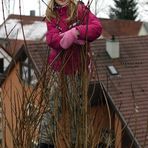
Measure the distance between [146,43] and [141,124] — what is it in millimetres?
4848

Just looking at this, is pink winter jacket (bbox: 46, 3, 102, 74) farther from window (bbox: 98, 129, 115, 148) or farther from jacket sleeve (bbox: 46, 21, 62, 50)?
window (bbox: 98, 129, 115, 148)

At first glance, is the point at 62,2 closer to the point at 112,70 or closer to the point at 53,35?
the point at 53,35

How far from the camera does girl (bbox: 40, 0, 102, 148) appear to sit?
1.61 meters

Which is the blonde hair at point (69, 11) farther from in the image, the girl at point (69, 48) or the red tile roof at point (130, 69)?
the red tile roof at point (130, 69)

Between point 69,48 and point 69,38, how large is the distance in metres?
0.12

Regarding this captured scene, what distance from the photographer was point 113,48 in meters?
12.9

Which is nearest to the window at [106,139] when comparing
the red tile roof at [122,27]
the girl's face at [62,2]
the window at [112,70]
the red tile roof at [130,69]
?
the girl's face at [62,2]

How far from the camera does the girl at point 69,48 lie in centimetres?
161

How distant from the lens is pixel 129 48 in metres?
13.7

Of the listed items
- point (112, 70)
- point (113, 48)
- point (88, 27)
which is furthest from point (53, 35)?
point (113, 48)

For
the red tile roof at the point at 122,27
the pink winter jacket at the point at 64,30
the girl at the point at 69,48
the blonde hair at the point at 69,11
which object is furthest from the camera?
the red tile roof at the point at 122,27

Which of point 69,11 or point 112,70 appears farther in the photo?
point 112,70

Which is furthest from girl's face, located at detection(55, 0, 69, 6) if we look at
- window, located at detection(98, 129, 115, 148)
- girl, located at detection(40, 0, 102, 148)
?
window, located at detection(98, 129, 115, 148)

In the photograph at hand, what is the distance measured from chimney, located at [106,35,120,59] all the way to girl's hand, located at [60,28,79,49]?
10.8m
